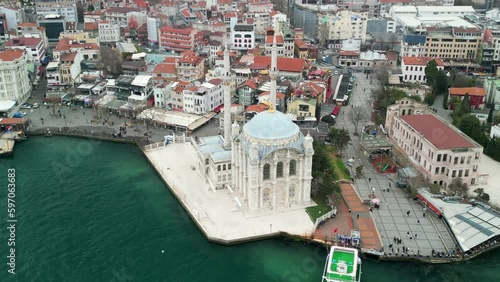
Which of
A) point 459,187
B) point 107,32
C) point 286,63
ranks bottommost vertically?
point 459,187

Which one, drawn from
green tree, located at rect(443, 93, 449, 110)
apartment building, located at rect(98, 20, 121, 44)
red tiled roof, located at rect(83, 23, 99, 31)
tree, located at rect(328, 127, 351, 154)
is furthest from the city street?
green tree, located at rect(443, 93, 449, 110)

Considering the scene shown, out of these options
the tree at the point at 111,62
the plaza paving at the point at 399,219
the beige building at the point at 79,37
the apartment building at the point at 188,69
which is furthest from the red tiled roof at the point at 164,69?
the plaza paving at the point at 399,219

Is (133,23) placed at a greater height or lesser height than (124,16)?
lesser

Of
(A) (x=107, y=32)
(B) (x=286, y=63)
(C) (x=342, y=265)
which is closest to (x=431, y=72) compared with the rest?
(B) (x=286, y=63)

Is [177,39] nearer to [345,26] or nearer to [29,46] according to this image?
[29,46]

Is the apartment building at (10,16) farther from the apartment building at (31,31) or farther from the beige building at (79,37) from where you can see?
the beige building at (79,37)

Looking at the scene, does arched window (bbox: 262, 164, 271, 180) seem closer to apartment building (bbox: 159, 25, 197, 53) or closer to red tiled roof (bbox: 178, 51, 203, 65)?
red tiled roof (bbox: 178, 51, 203, 65)

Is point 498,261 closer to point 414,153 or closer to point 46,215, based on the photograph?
point 414,153
